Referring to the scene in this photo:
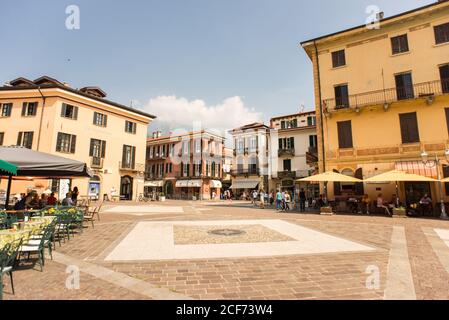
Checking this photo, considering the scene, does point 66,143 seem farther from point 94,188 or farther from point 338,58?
point 338,58

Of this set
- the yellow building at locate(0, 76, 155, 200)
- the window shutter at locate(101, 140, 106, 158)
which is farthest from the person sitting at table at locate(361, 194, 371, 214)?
the window shutter at locate(101, 140, 106, 158)

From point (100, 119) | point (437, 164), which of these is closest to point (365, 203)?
point (437, 164)

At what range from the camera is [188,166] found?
140 ft

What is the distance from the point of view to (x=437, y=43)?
16.7 meters

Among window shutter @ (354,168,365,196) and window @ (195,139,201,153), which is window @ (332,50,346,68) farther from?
window @ (195,139,201,153)

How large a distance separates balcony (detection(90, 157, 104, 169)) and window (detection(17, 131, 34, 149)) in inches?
210

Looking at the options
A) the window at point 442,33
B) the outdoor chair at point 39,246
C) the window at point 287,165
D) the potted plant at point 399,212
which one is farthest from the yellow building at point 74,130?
the window at point 442,33

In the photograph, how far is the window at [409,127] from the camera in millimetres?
16688

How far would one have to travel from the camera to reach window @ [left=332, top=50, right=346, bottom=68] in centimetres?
1989

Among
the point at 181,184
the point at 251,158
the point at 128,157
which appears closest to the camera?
the point at 128,157

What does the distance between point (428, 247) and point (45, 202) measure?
14.5 meters

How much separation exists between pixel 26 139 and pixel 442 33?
34.5m

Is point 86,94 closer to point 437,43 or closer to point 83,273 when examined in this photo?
point 83,273

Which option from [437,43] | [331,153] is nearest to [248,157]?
[331,153]
